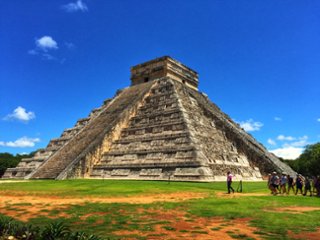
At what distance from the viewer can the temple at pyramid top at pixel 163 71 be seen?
32312 mm

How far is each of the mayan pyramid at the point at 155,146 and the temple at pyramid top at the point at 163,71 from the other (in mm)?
1661

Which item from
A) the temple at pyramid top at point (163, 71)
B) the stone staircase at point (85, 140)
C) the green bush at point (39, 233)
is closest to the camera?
the green bush at point (39, 233)

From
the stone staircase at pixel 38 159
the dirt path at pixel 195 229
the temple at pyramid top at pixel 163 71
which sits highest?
the temple at pyramid top at pixel 163 71

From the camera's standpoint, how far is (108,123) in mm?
26719

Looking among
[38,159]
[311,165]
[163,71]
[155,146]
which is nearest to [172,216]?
[155,146]

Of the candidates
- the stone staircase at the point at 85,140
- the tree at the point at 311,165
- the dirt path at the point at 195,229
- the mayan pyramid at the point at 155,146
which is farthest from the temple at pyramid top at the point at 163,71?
the dirt path at the point at 195,229

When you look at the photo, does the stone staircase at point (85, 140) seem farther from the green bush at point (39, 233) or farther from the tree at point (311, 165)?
the tree at point (311, 165)

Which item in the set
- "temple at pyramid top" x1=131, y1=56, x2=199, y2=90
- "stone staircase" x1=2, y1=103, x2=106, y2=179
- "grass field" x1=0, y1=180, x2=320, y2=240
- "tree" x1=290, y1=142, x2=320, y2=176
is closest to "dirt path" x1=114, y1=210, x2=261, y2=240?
"grass field" x1=0, y1=180, x2=320, y2=240

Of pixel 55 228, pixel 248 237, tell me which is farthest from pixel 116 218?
pixel 248 237

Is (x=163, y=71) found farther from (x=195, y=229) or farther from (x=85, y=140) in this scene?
(x=195, y=229)

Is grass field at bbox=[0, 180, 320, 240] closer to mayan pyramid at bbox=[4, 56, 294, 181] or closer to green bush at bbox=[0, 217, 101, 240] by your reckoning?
green bush at bbox=[0, 217, 101, 240]

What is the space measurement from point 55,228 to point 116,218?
292cm

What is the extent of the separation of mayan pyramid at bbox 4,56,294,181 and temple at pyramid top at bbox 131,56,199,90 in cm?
166

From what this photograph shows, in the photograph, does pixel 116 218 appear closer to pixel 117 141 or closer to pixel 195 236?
pixel 195 236
